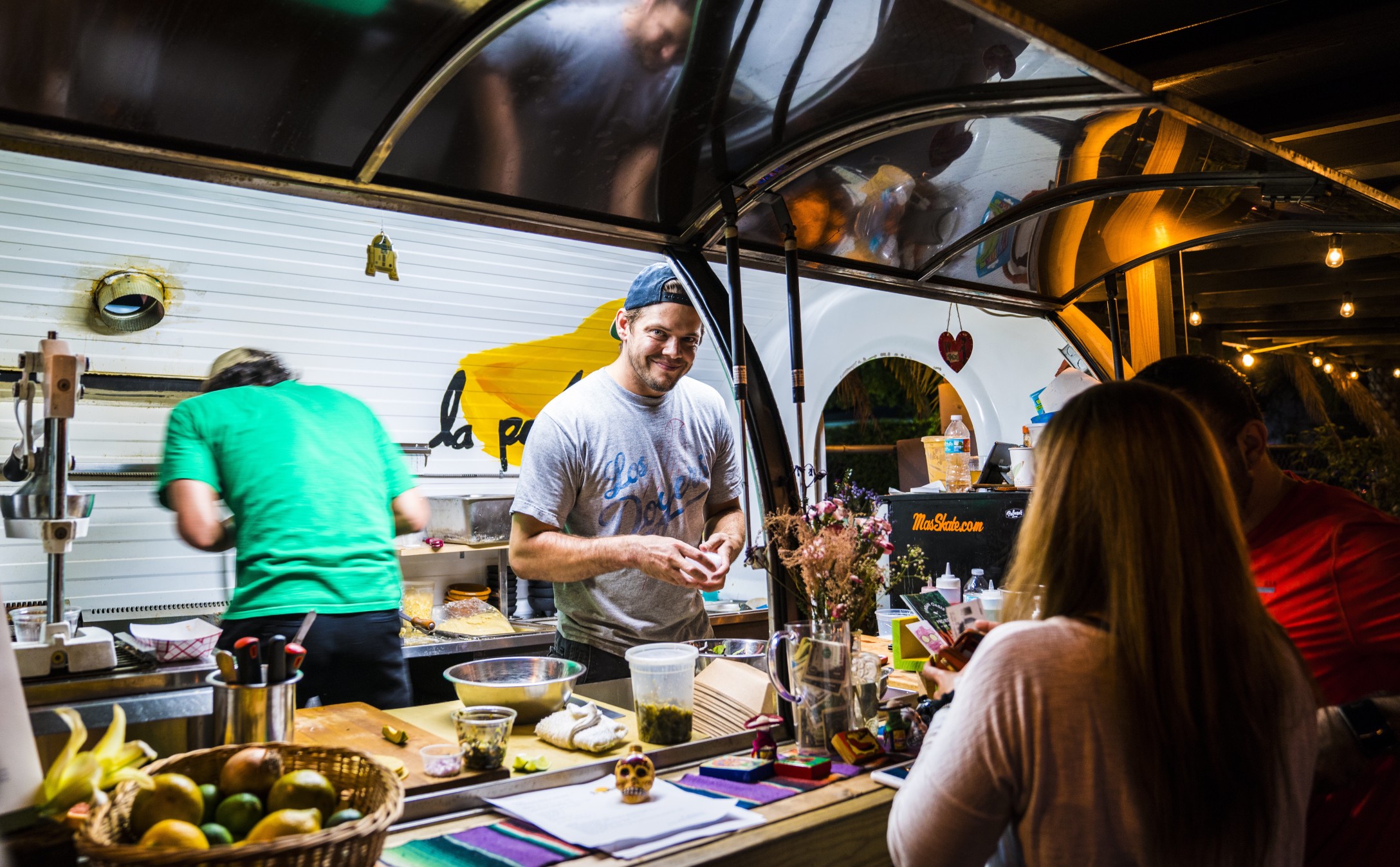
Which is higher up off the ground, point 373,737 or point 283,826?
point 283,826

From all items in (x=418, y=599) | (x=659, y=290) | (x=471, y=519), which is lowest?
(x=418, y=599)

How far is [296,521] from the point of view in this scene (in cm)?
269

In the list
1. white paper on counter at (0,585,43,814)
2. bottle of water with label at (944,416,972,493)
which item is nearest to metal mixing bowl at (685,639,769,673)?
white paper on counter at (0,585,43,814)

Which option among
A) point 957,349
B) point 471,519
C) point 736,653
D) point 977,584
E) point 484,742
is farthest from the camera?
point 471,519

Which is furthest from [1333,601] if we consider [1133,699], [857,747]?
[857,747]

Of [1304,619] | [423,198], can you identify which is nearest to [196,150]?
[423,198]

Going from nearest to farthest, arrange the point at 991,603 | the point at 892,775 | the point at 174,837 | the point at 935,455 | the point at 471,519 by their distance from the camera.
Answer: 1. the point at 174,837
2. the point at 892,775
3. the point at 991,603
4. the point at 935,455
5. the point at 471,519

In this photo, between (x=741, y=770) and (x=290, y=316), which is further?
(x=290, y=316)

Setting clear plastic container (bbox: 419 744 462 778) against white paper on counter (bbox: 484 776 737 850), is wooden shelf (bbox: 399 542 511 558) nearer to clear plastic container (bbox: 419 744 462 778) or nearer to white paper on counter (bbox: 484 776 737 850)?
clear plastic container (bbox: 419 744 462 778)

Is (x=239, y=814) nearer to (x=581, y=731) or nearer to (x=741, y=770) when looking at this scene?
(x=581, y=731)

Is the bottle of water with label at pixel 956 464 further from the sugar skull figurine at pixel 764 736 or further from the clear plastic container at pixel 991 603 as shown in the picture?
the sugar skull figurine at pixel 764 736

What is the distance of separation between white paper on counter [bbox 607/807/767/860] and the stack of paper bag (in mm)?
438

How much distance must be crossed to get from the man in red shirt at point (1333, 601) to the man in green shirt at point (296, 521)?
2.20m

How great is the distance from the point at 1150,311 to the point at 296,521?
368 cm
